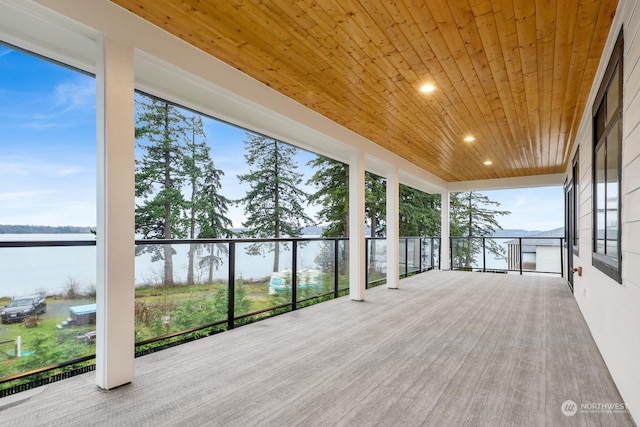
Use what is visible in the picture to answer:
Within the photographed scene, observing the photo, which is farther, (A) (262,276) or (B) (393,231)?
(B) (393,231)

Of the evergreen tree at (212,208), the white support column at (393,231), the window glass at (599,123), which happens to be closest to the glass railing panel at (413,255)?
the white support column at (393,231)

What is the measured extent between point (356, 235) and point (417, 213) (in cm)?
854

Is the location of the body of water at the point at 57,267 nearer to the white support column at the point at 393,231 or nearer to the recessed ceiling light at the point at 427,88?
the recessed ceiling light at the point at 427,88

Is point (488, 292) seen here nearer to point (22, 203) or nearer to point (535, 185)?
point (535, 185)

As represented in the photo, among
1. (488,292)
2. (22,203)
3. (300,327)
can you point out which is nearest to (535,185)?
(488,292)

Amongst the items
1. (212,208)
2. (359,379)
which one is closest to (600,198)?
(359,379)

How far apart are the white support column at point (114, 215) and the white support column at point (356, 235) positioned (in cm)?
347

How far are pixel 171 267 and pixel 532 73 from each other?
3.94 meters

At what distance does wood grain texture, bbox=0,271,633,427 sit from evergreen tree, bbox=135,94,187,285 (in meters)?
8.33

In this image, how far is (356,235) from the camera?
17.1 ft

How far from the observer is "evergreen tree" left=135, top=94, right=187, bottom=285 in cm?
1078

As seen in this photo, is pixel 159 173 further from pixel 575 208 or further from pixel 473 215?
pixel 473 215

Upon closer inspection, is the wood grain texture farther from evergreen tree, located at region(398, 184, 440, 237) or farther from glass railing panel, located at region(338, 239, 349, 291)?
evergreen tree, located at region(398, 184, 440, 237)

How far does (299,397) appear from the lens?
7.07 ft
